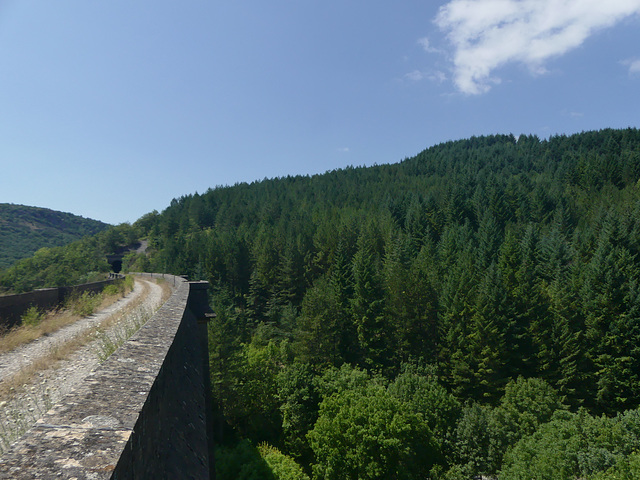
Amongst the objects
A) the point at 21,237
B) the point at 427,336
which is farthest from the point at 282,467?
the point at 21,237

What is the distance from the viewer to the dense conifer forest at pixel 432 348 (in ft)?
83.5

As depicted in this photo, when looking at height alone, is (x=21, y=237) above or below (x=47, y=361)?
above

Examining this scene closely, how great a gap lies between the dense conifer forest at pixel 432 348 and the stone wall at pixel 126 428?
22745mm

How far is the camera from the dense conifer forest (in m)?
25.5

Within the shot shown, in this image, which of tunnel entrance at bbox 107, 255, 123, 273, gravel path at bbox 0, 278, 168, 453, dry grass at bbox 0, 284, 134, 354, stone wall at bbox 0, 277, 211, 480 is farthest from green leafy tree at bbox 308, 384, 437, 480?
tunnel entrance at bbox 107, 255, 123, 273

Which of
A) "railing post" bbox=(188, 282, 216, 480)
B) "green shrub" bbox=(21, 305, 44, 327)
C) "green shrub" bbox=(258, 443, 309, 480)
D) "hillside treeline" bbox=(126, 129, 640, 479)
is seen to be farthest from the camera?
"hillside treeline" bbox=(126, 129, 640, 479)

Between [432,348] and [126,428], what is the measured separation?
43749mm

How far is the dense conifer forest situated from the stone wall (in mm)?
22745

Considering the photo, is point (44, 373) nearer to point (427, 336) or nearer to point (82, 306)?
point (82, 306)

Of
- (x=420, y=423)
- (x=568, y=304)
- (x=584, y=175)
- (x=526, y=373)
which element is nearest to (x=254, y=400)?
(x=420, y=423)

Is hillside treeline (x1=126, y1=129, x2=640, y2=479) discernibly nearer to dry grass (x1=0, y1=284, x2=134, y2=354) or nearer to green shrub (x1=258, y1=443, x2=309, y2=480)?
green shrub (x1=258, y1=443, x2=309, y2=480)

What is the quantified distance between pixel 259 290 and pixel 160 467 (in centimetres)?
6156

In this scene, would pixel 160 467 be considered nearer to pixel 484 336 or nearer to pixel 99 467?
pixel 99 467

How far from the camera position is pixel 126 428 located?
2947mm
